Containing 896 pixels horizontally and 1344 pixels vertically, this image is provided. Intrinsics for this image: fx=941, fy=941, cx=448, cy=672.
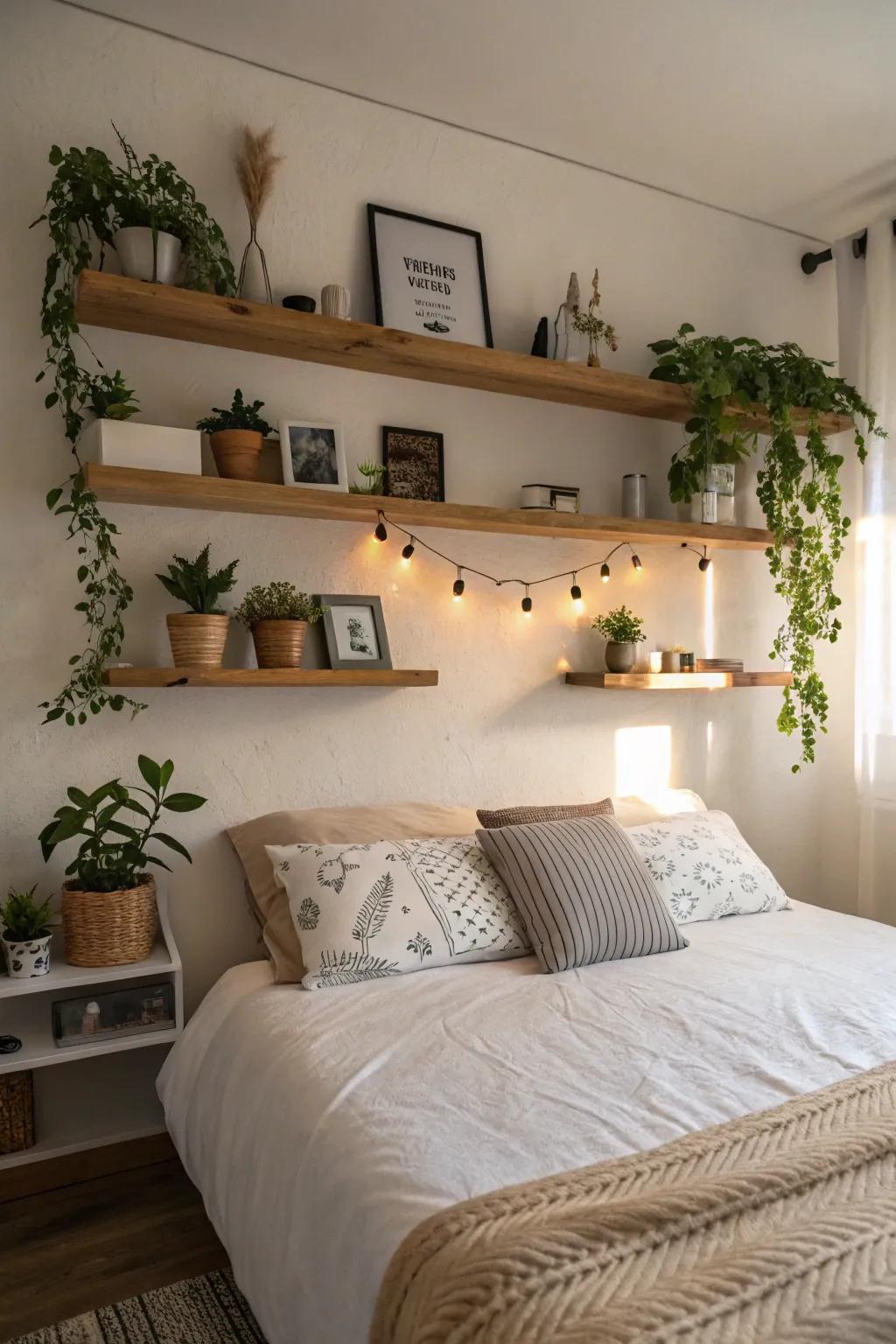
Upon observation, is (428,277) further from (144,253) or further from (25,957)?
(25,957)

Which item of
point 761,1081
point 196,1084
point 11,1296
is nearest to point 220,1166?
point 196,1084

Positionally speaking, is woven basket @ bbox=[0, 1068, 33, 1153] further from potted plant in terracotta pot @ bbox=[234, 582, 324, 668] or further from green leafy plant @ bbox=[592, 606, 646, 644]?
green leafy plant @ bbox=[592, 606, 646, 644]

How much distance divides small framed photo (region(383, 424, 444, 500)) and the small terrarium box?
1.46 metres

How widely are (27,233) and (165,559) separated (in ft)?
2.74

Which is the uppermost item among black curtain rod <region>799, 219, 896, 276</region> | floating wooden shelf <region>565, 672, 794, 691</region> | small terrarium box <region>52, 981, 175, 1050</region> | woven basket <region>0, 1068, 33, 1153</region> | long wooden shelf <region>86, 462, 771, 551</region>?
black curtain rod <region>799, 219, 896, 276</region>

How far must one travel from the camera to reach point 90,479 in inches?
84.4

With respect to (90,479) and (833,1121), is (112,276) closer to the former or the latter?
(90,479)

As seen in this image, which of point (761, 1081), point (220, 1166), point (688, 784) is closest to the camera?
point (761, 1081)

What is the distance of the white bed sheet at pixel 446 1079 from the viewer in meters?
1.37

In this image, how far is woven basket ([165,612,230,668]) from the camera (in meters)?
2.29

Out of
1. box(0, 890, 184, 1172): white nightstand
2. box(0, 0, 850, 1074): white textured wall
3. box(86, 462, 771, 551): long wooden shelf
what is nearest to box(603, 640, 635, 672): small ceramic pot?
box(0, 0, 850, 1074): white textured wall

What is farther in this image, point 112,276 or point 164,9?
point 164,9

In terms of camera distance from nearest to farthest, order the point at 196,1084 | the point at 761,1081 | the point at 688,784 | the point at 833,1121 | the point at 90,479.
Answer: the point at 833,1121 < the point at 761,1081 < the point at 196,1084 < the point at 90,479 < the point at 688,784

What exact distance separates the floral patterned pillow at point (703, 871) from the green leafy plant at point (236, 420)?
4.96 feet
